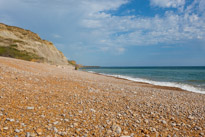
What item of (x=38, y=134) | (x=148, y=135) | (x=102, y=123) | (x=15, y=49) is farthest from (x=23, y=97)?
(x=15, y=49)

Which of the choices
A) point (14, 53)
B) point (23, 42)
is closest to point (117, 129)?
point (14, 53)

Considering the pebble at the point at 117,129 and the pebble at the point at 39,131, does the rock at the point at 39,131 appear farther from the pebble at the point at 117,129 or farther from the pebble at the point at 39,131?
the pebble at the point at 117,129

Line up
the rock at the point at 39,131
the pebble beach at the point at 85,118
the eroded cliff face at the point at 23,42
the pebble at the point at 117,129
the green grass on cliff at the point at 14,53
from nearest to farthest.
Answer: the rock at the point at 39,131 → the pebble beach at the point at 85,118 → the pebble at the point at 117,129 → the green grass on cliff at the point at 14,53 → the eroded cliff face at the point at 23,42

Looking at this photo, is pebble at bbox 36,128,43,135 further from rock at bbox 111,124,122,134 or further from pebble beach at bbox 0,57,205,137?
rock at bbox 111,124,122,134

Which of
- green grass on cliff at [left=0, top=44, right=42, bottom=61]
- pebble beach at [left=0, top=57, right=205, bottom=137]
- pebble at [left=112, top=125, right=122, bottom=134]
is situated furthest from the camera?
green grass on cliff at [left=0, top=44, right=42, bottom=61]

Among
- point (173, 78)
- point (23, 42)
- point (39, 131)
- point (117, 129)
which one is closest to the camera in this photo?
point (39, 131)

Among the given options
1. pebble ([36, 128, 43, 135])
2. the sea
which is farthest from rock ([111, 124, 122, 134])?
the sea

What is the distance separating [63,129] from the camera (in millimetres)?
5273

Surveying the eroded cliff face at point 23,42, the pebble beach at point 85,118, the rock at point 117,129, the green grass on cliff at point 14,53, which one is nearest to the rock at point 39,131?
the pebble beach at point 85,118

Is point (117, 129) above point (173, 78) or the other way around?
the other way around

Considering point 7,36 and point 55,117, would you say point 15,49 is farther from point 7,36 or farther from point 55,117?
point 55,117

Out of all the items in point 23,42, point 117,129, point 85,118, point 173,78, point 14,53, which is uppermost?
point 23,42

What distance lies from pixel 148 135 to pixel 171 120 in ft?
6.88

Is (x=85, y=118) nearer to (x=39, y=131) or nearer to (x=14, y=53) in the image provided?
(x=39, y=131)
